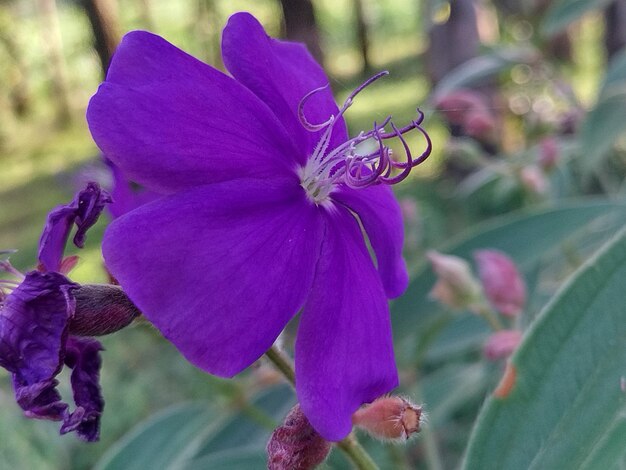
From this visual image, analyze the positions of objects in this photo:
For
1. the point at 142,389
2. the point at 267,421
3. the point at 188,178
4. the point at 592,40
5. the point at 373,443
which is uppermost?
the point at 188,178

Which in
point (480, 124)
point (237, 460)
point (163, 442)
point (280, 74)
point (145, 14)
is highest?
point (280, 74)

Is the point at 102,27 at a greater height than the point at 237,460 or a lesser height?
lesser

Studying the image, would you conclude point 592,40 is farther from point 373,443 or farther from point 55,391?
point 55,391

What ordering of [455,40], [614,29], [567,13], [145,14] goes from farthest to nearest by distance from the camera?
[145,14]
[455,40]
[614,29]
[567,13]

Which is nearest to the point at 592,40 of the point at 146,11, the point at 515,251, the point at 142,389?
the point at 146,11

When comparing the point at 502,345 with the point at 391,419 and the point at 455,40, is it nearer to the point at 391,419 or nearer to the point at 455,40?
the point at 391,419

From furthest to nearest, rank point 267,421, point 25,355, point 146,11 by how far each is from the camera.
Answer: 1. point 146,11
2. point 267,421
3. point 25,355

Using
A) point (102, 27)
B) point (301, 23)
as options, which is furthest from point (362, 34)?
point (301, 23)

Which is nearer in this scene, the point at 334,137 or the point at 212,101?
the point at 212,101

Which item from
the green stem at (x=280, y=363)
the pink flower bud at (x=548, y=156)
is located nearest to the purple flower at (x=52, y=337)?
the green stem at (x=280, y=363)
